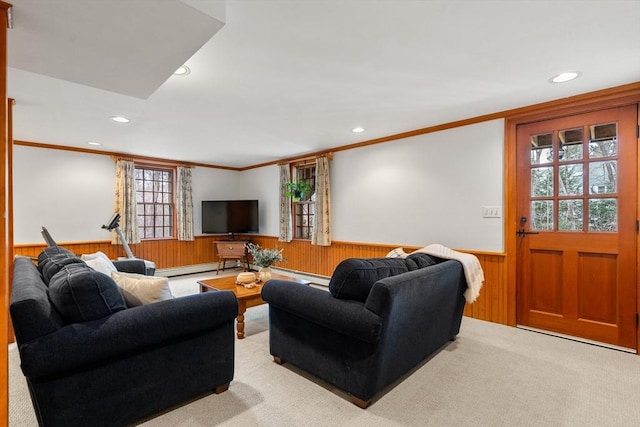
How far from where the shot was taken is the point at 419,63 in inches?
89.0

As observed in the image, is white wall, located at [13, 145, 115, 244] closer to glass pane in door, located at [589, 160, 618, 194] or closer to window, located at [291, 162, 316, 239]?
window, located at [291, 162, 316, 239]

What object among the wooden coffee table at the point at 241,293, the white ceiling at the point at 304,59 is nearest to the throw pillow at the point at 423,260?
the wooden coffee table at the point at 241,293

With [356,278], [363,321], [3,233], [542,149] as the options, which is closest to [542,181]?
[542,149]

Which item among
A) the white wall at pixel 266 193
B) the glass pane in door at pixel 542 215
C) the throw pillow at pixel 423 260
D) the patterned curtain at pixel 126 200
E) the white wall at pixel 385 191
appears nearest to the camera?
the throw pillow at pixel 423 260

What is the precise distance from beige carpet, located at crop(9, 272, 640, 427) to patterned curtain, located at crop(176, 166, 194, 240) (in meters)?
3.46

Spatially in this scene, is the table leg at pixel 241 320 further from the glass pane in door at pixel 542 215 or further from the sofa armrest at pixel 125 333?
the glass pane in door at pixel 542 215

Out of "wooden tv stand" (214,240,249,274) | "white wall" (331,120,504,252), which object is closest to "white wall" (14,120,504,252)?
"white wall" (331,120,504,252)

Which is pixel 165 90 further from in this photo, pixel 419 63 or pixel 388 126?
pixel 388 126

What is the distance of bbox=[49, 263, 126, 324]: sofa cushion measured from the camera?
1548 millimetres

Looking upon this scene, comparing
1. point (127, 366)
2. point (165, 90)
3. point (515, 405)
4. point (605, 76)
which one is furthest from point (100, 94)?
point (605, 76)

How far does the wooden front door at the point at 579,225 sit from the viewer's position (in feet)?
8.91

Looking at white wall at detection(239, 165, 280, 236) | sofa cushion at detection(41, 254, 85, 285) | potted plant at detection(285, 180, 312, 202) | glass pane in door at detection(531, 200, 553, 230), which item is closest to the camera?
sofa cushion at detection(41, 254, 85, 285)

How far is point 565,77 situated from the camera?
2.51 m

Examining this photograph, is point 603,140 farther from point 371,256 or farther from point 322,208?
point 322,208
